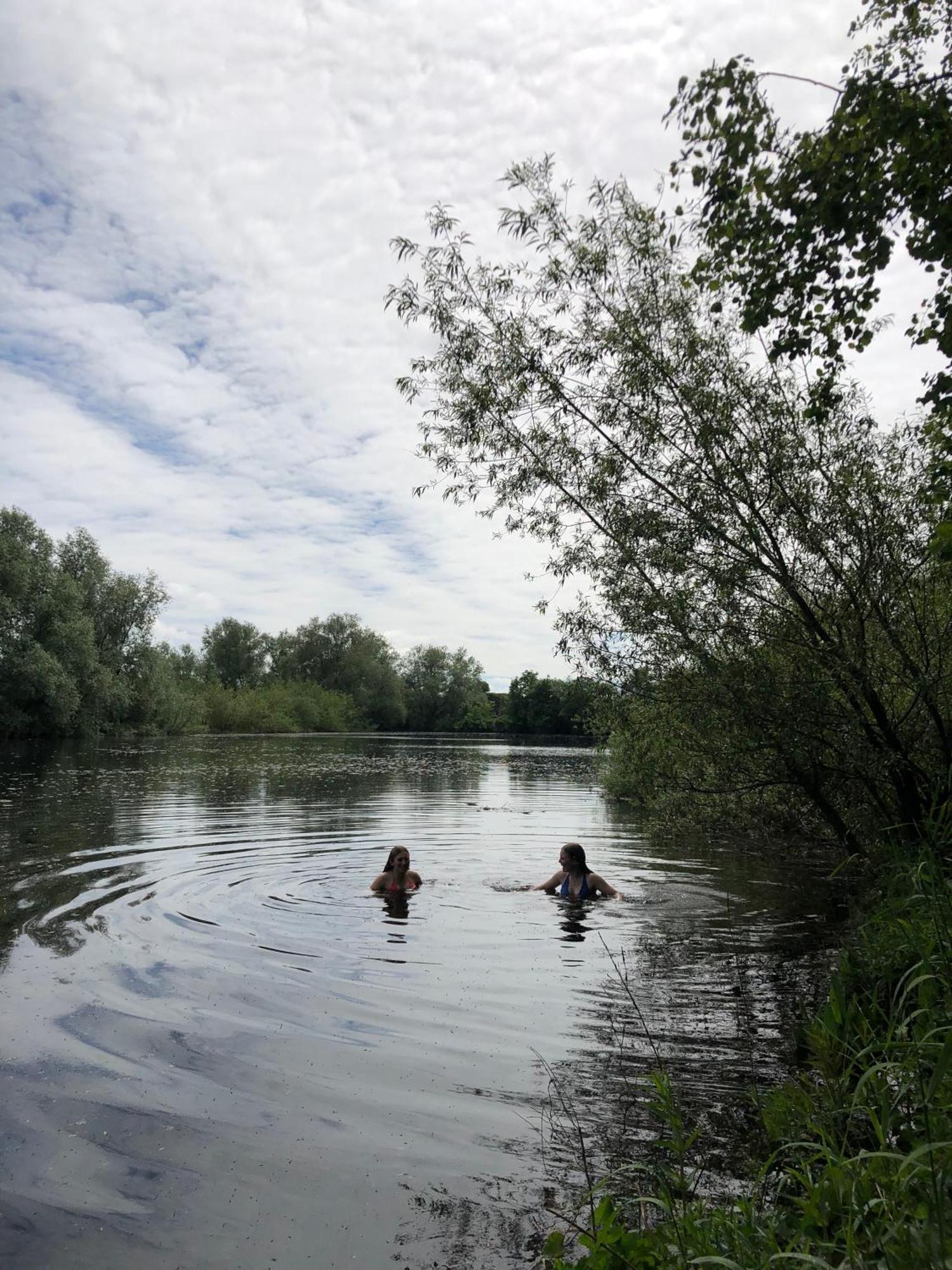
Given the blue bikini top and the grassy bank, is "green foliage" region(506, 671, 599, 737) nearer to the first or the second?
the blue bikini top

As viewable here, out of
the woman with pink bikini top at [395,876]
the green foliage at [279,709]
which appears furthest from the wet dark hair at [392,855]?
the green foliage at [279,709]

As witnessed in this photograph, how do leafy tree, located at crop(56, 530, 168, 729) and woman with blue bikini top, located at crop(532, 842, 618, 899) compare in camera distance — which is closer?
woman with blue bikini top, located at crop(532, 842, 618, 899)

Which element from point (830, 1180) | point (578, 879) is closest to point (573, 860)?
point (578, 879)

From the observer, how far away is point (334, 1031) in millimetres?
6961

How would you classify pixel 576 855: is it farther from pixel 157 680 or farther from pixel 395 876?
pixel 157 680

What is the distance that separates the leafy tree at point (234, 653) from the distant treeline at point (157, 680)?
175 mm

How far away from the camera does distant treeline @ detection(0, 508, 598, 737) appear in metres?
49.9

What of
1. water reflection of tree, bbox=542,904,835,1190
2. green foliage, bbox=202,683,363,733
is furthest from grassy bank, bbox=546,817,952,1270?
green foliage, bbox=202,683,363,733

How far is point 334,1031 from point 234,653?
114915 millimetres

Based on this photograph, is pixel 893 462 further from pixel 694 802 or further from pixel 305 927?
pixel 305 927

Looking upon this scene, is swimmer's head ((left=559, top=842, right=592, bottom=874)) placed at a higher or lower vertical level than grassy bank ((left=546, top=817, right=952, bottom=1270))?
lower

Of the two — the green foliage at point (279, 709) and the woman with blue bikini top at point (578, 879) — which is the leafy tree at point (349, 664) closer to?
the green foliage at point (279, 709)

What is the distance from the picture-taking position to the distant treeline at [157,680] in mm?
49875

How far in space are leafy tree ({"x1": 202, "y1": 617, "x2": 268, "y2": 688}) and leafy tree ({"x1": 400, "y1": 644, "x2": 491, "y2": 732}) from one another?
70.9ft
